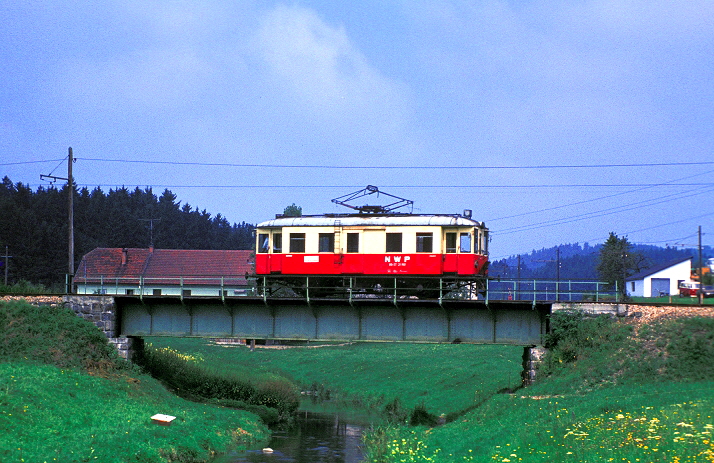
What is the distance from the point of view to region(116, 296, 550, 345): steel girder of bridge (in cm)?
3662

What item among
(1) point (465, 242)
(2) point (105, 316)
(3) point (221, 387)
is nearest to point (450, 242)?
(1) point (465, 242)

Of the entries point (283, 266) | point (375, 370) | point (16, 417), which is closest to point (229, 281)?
point (375, 370)

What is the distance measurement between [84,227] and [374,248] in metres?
104

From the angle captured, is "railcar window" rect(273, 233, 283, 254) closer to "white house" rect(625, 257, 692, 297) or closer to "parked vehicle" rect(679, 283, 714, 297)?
"parked vehicle" rect(679, 283, 714, 297)

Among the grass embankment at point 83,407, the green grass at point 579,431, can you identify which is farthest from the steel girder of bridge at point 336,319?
the green grass at point 579,431

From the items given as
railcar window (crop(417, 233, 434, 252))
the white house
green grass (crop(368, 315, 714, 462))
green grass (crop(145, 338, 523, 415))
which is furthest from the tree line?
green grass (crop(368, 315, 714, 462))

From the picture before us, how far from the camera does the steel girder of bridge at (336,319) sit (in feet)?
120

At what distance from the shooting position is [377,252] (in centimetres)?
4156

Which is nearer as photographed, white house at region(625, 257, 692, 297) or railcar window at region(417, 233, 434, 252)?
railcar window at region(417, 233, 434, 252)

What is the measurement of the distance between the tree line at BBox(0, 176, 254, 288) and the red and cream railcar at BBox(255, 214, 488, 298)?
5176 cm

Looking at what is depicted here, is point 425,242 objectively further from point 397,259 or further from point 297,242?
point 297,242

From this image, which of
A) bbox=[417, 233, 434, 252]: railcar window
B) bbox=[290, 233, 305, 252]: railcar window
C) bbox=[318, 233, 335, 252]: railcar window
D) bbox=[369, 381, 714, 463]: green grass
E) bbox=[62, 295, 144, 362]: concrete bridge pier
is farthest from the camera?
bbox=[290, 233, 305, 252]: railcar window

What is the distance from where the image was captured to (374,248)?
41656mm

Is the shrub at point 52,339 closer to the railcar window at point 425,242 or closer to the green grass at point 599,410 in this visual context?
the green grass at point 599,410
